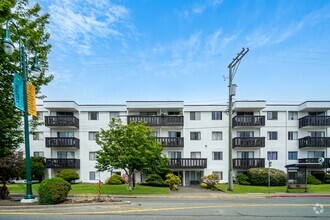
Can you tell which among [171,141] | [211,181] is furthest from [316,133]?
[171,141]

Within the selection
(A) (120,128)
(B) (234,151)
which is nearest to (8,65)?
(A) (120,128)

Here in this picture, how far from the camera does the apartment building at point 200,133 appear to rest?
32875 millimetres

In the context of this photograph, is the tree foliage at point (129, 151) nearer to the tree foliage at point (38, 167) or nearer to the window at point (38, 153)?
the tree foliage at point (38, 167)

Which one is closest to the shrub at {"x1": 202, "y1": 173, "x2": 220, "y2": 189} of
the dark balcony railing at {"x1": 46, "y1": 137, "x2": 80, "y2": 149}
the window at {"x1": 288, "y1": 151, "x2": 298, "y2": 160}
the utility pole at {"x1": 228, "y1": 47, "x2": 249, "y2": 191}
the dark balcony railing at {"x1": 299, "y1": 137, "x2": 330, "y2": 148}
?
the utility pole at {"x1": 228, "y1": 47, "x2": 249, "y2": 191}

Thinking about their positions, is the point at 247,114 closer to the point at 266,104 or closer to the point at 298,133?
the point at 266,104

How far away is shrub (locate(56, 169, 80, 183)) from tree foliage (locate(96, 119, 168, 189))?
33.7ft

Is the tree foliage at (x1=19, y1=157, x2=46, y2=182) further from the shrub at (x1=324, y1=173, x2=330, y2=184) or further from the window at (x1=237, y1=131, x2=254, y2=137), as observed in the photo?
the shrub at (x1=324, y1=173, x2=330, y2=184)

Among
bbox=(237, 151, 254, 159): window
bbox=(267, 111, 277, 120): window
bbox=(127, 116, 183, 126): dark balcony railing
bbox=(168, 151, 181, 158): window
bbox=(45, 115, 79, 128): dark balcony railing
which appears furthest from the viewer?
bbox=(267, 111, 277, 120): window

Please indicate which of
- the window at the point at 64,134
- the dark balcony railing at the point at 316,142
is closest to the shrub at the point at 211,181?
Answer: the dark balcony railing at the point at 316,142

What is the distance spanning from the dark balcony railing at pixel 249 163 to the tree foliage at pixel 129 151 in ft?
45.6

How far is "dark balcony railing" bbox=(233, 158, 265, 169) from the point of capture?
32.5 m

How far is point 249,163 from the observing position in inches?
1280

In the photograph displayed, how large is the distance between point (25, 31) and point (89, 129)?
23.0m

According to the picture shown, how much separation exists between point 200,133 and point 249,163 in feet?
23.3
